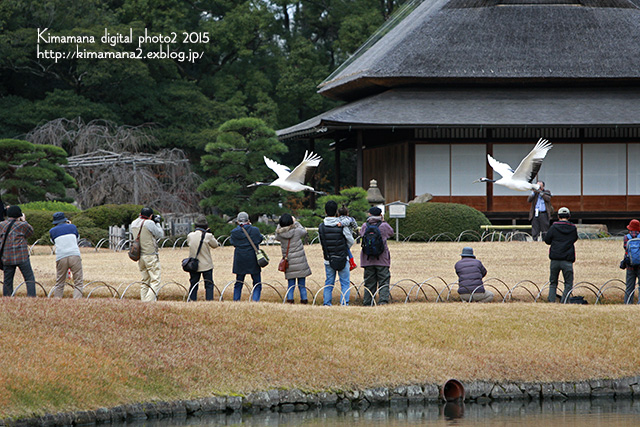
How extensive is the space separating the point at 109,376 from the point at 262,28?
1201 inches

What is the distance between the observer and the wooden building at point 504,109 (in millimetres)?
25281

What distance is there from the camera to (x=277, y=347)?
34.1 ft

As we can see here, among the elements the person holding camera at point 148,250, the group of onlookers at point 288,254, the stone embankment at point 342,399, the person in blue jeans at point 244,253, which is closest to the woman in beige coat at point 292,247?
the group of onlookers at point 288,254

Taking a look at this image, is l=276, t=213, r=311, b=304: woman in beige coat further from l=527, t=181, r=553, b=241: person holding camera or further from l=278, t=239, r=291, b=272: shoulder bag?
l=527, t=181, r=553, b=241: person holding camera

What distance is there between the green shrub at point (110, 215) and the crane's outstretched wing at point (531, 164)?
32.7 ft

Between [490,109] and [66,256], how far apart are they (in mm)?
16192

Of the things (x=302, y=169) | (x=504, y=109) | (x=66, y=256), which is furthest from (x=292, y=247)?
(x=504, y=109)

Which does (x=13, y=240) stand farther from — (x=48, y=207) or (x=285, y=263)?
(x=48, y=207)

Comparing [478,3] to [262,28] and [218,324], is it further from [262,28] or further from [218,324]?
[218,324]

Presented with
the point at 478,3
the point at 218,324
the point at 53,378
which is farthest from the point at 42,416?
the point at 478,3

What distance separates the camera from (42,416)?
8.50 meters

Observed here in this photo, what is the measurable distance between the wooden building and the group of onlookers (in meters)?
11.8

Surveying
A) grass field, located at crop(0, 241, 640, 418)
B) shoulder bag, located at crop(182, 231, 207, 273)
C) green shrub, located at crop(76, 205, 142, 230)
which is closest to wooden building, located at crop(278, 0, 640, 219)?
green shrub, located at crop(76, 205, 142, 230)

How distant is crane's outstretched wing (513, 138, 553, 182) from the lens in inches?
793
